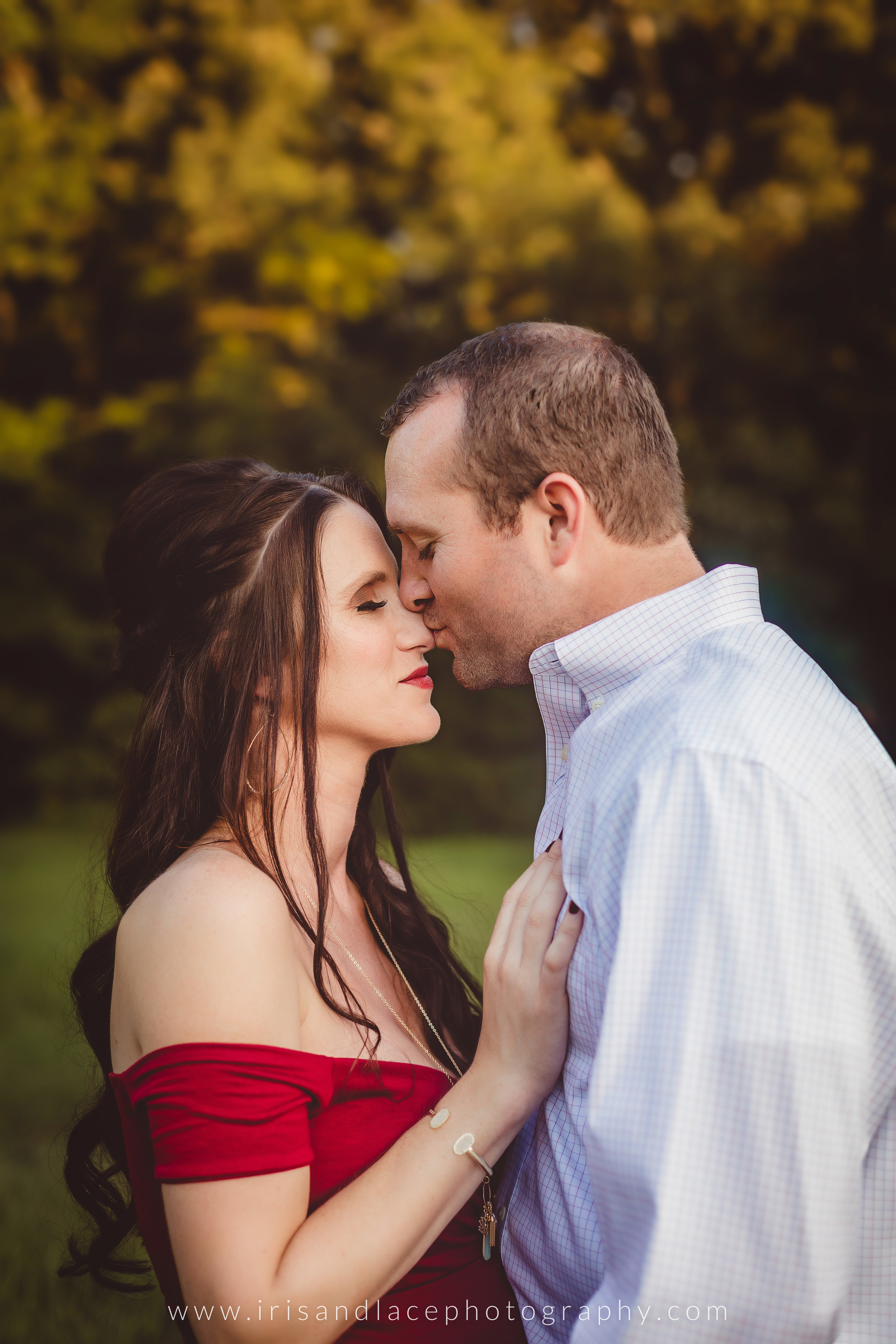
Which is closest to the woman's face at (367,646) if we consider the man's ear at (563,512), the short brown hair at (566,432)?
the short brown hair at (566,432)

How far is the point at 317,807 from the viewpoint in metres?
2.41

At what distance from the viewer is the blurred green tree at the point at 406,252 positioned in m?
10.4

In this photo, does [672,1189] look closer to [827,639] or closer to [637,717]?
[637,717]

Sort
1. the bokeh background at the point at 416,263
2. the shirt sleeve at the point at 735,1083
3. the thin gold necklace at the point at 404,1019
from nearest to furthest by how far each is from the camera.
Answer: the shirt sleeve at the point at 735,1083 → the thin gold necklace at the point at 404,1019 → the bokeh background at the point at 416,263

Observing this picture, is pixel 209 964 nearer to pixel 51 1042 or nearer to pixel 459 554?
pixel 459 554

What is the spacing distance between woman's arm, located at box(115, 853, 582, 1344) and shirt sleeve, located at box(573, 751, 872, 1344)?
353 millimetres

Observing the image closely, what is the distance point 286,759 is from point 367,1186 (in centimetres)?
89

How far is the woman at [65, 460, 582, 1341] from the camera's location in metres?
1.70

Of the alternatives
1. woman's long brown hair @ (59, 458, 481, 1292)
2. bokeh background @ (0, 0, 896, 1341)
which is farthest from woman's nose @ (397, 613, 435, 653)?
bokeh background @ (0, 0, 896, 1341)

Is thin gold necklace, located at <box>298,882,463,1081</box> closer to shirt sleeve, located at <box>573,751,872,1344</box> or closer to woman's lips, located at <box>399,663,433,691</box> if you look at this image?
woman's lips, located at <box>399,663,433,691</box>

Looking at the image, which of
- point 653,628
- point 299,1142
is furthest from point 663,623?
point 299,1142

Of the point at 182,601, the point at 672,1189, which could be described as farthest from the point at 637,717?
the point at 182,601

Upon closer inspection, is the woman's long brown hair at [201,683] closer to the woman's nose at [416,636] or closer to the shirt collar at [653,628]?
the woman's nose at [416,636]

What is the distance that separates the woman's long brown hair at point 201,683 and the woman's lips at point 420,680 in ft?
0.82
